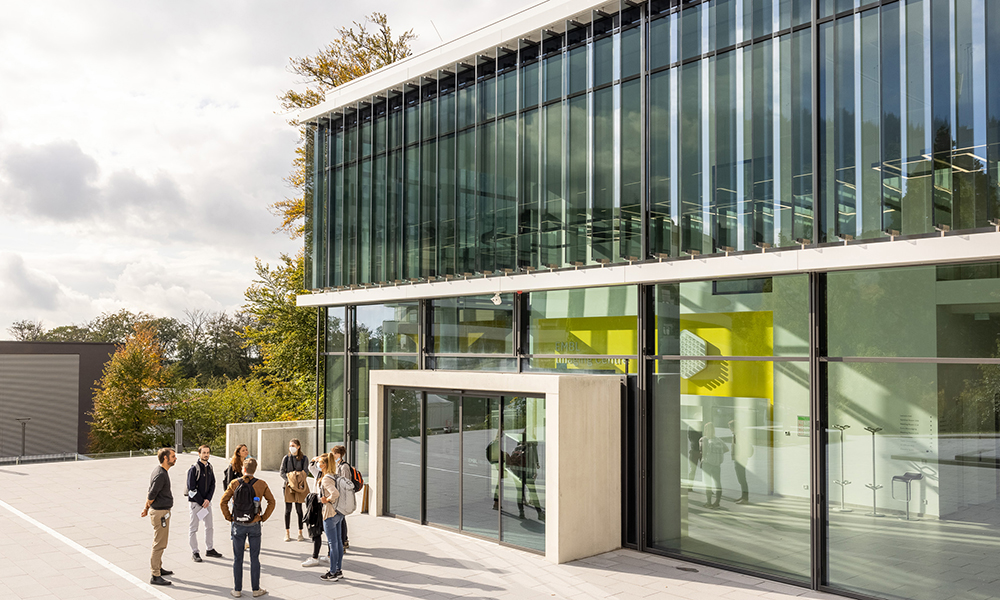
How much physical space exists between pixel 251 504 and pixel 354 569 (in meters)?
2.43

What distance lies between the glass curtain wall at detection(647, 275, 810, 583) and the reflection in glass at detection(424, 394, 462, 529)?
12.1 ft

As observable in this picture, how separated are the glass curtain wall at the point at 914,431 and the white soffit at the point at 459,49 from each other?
743 centimetres

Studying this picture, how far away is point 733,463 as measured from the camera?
11742 mm

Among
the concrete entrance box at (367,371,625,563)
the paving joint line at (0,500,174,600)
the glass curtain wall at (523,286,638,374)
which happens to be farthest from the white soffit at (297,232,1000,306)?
the paving joint line at (0,500,174,600)

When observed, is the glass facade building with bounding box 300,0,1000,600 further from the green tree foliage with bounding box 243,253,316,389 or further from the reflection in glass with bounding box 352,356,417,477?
the green tree foliage with bounding box 243,253,316,389

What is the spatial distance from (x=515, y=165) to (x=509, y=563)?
7885 mm

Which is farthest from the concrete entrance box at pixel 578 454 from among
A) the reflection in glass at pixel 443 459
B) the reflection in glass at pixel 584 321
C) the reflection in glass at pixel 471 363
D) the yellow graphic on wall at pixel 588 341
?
the reflection in glass at pixel 471 363

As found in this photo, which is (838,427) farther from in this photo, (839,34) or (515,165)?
(515,165)

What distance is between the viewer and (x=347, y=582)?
10.7m

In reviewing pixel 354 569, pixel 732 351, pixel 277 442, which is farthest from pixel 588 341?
pixel 277 442

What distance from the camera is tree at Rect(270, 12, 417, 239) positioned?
31906 mm

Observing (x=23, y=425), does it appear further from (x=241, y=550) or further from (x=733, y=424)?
(x=733, y=424)

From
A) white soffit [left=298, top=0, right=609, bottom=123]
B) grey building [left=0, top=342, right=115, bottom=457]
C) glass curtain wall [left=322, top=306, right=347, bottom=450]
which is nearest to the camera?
white soffit [left=298, top=0, right=609, bottom=123]

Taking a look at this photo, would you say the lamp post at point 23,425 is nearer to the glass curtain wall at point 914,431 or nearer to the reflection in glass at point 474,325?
the reflection in glass at point 474,325
